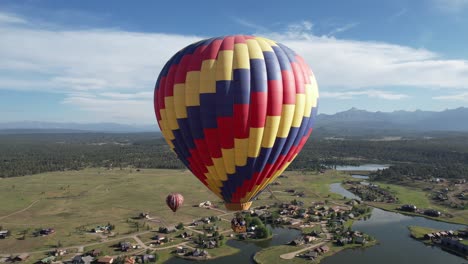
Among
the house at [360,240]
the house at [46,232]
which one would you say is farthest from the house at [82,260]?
the house at [360,240]

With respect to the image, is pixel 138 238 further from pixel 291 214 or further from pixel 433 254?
pixel 433 254

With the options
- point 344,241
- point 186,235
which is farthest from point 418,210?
point 186,235

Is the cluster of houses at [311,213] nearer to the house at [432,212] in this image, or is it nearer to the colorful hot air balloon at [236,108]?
the house at [432,212]

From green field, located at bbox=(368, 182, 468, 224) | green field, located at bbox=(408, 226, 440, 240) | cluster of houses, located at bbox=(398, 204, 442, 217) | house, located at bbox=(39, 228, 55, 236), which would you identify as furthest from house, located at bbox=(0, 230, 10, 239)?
cluster of houses, located at bbox=(398, 204, 442, 217)

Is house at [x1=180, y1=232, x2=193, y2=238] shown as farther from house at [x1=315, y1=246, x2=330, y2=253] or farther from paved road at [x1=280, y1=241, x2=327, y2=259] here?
house at [x1=315, y1=246, x2=330, y2=253]

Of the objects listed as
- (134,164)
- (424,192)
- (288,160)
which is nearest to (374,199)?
(424,192)
